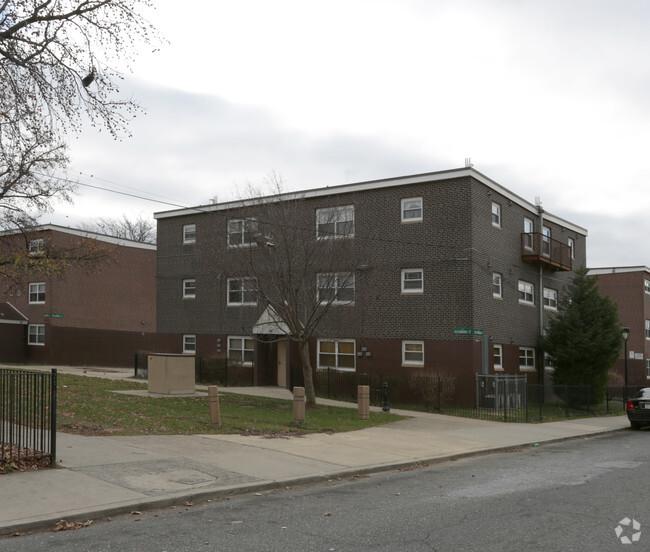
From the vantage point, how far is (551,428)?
20656 mm

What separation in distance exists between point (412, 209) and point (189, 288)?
509 inches

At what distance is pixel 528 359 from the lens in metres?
30.8

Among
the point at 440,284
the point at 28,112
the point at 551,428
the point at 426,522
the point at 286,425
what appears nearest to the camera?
the point at 426,522

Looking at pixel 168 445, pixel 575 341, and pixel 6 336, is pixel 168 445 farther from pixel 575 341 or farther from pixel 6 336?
pixel 6 336

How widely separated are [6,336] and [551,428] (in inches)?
1303

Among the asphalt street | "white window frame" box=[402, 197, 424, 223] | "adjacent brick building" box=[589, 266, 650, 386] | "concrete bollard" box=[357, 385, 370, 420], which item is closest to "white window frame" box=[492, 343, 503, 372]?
"white window frame" box=[402, 197, 424, 223]

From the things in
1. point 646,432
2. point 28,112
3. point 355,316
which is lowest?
point 646,432

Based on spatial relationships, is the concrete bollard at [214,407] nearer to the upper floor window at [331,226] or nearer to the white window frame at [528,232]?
the upper floor window at [331,226]

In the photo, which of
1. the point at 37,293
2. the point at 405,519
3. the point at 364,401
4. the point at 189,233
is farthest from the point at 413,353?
the point at 37,293

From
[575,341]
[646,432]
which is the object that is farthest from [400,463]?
[575,341]

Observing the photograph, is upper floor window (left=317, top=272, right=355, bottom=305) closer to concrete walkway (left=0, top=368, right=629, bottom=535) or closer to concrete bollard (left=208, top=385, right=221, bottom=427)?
concrete walkway (left=0, top=368, right=629, bottom=535)

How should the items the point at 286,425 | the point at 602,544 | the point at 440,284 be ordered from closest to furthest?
the point at 602,544 < the point at 286,425 < the point at 440,284

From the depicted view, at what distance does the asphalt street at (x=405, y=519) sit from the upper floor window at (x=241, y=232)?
36.3ft

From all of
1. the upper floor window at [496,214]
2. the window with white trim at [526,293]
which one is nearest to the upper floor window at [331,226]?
the upper floor window at [496,214]
